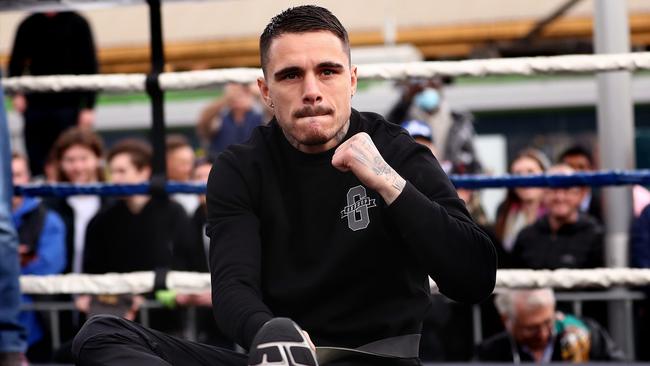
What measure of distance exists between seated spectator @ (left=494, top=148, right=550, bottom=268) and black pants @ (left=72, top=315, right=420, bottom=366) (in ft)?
10.3

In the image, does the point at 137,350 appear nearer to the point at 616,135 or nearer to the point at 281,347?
the point at 281,347

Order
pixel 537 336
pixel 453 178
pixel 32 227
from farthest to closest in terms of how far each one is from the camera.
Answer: pixel 32 227 → pixel 537 336 → pixel 453 178

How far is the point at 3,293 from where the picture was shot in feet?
9.86

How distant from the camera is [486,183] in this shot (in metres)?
3.67

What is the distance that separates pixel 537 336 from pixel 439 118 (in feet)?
8.54

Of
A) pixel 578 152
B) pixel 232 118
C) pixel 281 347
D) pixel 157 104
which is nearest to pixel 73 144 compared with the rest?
pixel 232 118

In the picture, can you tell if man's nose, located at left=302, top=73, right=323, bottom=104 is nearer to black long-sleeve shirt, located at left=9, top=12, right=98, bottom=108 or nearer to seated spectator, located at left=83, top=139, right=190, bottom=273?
seated spectator, located at left=83, top=139, right=190, bottom=273

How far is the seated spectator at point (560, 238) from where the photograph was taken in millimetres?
4656

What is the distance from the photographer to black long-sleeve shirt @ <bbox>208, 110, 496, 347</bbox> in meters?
2.17

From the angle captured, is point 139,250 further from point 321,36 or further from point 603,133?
point 321,36

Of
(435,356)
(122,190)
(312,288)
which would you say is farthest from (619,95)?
(312,288)

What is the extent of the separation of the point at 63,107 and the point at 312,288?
3.94m

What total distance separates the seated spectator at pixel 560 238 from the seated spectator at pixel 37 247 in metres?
2.19

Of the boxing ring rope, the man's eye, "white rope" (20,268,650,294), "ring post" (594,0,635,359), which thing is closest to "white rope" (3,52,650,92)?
the boxing ring rope
